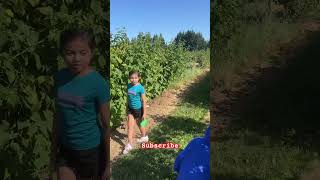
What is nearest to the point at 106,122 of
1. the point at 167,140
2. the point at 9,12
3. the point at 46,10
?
the point at 167,140

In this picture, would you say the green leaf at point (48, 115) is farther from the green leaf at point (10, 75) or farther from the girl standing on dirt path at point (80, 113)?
the green leaf at point (10, 75)

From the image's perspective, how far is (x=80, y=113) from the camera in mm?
3309

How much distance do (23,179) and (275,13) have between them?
7.40 feet

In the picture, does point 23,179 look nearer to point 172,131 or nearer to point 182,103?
point 172,131

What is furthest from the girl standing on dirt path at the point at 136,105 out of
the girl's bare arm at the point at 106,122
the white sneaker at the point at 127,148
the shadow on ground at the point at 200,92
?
the shadow on ground at the point at 200,92

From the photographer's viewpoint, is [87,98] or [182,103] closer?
[87,98]

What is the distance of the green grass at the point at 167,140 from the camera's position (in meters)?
3.65

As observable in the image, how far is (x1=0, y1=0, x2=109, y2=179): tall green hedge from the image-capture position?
333 cm

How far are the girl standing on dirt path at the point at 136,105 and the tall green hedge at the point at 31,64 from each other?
38 cm

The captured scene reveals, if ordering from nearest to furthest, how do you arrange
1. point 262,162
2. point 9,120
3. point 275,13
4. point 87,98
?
point 87,98, point 9,120, point 275,13, point 262,162

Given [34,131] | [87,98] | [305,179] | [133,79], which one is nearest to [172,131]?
[133,79]

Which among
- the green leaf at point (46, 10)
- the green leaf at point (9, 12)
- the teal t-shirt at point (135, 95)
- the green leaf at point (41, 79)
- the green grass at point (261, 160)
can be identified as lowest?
the green grass at point (261, 160)

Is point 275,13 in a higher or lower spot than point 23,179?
higher

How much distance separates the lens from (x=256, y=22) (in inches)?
150
